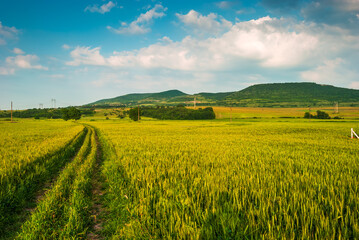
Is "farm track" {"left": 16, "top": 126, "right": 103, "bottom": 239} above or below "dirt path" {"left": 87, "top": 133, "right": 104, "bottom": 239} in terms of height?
above

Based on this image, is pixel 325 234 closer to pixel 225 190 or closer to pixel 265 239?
pixel 265 239

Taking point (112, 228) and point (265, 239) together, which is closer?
point (265, 239)

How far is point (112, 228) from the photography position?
445 centimetres

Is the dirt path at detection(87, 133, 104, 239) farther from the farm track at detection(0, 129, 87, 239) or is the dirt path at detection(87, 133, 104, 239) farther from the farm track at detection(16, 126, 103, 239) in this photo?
the farm track at detection(0, 129, 87, 239)

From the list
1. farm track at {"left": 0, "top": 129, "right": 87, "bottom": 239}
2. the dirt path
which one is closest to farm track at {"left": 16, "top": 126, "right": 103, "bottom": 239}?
the dirt path

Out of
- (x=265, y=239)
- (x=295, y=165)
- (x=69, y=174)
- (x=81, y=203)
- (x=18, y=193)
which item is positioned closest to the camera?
(x=265, y=239)

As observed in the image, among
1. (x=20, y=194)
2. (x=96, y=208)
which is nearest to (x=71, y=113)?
(x=20, y=194)

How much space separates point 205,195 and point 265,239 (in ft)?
6.24

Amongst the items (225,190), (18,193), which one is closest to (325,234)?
(225,190)

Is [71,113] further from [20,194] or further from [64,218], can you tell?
[64,218]

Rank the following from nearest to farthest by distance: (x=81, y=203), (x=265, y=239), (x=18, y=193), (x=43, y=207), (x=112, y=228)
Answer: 1. (x=265, y=239)
2. (x=112, y=228)
3. (x=43, y=207)
4. (x=81, y=203)
5. (x=18, y=193)

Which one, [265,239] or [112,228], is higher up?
[265,239]

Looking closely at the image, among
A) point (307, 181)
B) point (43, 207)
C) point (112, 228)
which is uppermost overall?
point (307, 181)

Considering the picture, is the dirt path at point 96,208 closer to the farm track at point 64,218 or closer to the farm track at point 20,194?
the farm track at point 64,218
